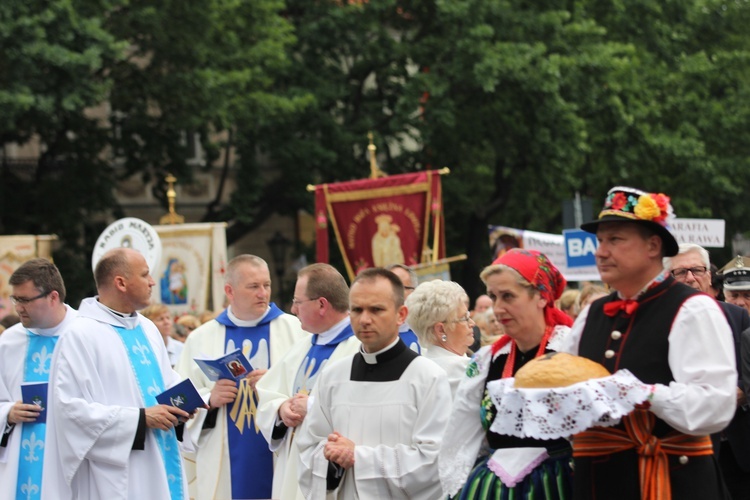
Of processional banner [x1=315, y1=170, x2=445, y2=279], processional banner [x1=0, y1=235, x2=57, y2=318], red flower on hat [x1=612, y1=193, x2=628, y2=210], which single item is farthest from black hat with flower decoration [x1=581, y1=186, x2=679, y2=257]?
processional banner [x1=0, y1=235, x2=57, y2=318]

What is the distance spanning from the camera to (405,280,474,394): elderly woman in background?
6434 millimetres

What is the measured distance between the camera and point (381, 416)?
573 centimetres

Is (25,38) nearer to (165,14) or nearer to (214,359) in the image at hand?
(165,14)

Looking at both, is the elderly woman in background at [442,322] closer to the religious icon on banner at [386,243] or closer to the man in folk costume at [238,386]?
the man in folk costume at [238,386]

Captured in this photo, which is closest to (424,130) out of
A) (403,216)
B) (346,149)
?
(346,149)

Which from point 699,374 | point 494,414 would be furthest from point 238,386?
point 699,374

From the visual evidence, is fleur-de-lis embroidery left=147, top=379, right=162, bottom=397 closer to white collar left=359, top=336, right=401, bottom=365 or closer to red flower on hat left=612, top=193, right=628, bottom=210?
white collar left=359, top=336, right=401, bottom=365

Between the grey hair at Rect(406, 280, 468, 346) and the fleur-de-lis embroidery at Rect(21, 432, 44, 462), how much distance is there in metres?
2.60

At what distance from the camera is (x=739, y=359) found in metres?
6.67

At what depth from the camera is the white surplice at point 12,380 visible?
762 cm

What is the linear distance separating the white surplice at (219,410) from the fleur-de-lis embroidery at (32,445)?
932 millimetres

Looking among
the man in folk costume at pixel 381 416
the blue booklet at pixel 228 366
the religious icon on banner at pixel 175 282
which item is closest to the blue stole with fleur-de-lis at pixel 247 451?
the blue booklet at pixel 228 366

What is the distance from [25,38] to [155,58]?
13.4ft

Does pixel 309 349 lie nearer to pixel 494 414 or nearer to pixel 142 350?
pixel 142 350
